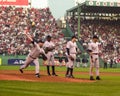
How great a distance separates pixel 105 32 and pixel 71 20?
18.7ft

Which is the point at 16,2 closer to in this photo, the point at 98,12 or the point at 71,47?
the point at 98,12

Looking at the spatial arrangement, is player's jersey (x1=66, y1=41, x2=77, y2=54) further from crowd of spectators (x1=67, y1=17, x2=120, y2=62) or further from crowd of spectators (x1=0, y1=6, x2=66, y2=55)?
crowd of spectators (x1=67, y1=17, x2=120, y2=62)

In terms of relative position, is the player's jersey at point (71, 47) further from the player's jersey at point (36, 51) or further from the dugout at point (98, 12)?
the dugout at point (98, 12)

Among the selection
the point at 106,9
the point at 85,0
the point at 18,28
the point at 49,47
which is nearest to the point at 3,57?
the point at 18,28

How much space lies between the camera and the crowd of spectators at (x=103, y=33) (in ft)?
169

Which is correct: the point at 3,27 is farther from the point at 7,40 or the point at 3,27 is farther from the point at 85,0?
the point at 85,0

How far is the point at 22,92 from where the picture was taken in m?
12.0

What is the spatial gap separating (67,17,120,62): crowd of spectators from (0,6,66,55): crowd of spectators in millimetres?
3500

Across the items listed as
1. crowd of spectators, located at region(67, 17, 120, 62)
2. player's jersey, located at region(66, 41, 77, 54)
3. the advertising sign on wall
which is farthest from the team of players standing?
the advertising sign on wall

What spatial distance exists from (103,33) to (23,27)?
11.9m

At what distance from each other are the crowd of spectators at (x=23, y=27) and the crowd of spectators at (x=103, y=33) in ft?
11.5

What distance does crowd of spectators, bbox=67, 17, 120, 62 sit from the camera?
169 feet

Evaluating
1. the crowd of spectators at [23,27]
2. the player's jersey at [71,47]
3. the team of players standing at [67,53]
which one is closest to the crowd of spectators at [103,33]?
the crowd of spectators at [23,27]

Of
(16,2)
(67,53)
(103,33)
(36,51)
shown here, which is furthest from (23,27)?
(36,51)
